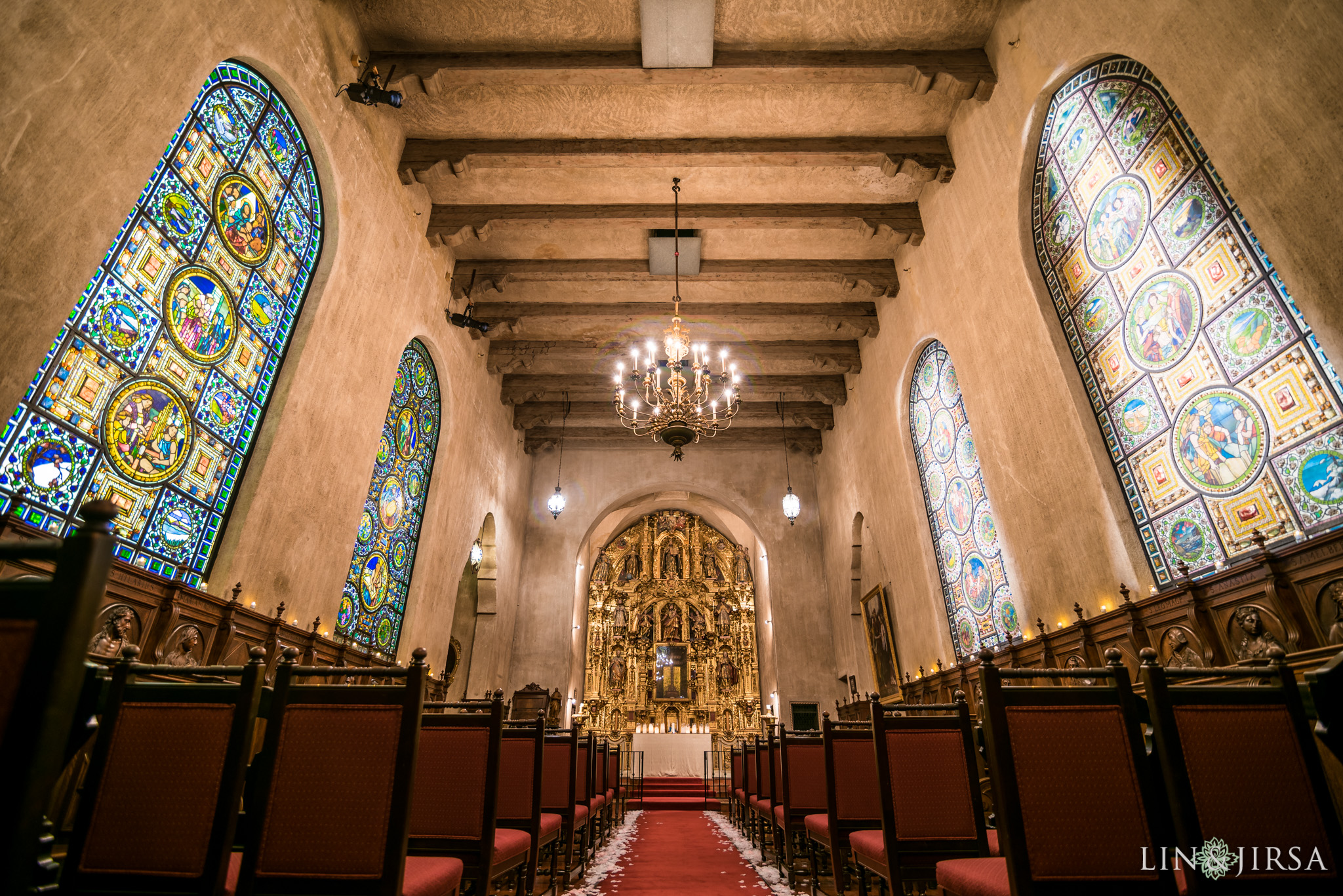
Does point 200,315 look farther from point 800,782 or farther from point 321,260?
point 800,782

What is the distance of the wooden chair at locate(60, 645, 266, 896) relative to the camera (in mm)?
1887

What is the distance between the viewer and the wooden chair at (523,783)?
358cm

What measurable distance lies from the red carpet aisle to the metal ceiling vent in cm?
733

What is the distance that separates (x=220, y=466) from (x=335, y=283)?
2153 millimetres

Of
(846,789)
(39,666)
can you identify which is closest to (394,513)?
(846,789)

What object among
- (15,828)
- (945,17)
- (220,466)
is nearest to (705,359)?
(945,17)

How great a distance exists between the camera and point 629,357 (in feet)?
38.3

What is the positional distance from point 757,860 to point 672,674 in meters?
11.2

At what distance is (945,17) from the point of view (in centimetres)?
648

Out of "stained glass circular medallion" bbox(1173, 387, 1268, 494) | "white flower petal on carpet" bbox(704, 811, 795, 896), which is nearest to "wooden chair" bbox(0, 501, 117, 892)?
"white flower petal on carpet" bbox(704, 811, 795, 896)

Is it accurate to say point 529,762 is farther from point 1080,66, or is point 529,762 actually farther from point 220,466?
point 1080,66

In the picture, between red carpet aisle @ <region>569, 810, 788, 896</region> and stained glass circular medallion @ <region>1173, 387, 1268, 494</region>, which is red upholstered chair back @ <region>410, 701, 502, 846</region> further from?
stained glass circular medallion @ <region>1173, 387, 1268, 494</region>

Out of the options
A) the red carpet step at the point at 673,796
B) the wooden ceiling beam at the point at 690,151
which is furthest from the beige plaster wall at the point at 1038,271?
the red carpet step at the point at 673,796

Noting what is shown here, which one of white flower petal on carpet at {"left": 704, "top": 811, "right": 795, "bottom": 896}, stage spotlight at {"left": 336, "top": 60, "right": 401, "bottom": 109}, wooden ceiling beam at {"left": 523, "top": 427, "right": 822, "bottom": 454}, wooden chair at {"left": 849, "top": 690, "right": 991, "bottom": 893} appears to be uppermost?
wooden ceiling beam at {"left": 523, "top": 427, "right": 822, "bottom": 454}
